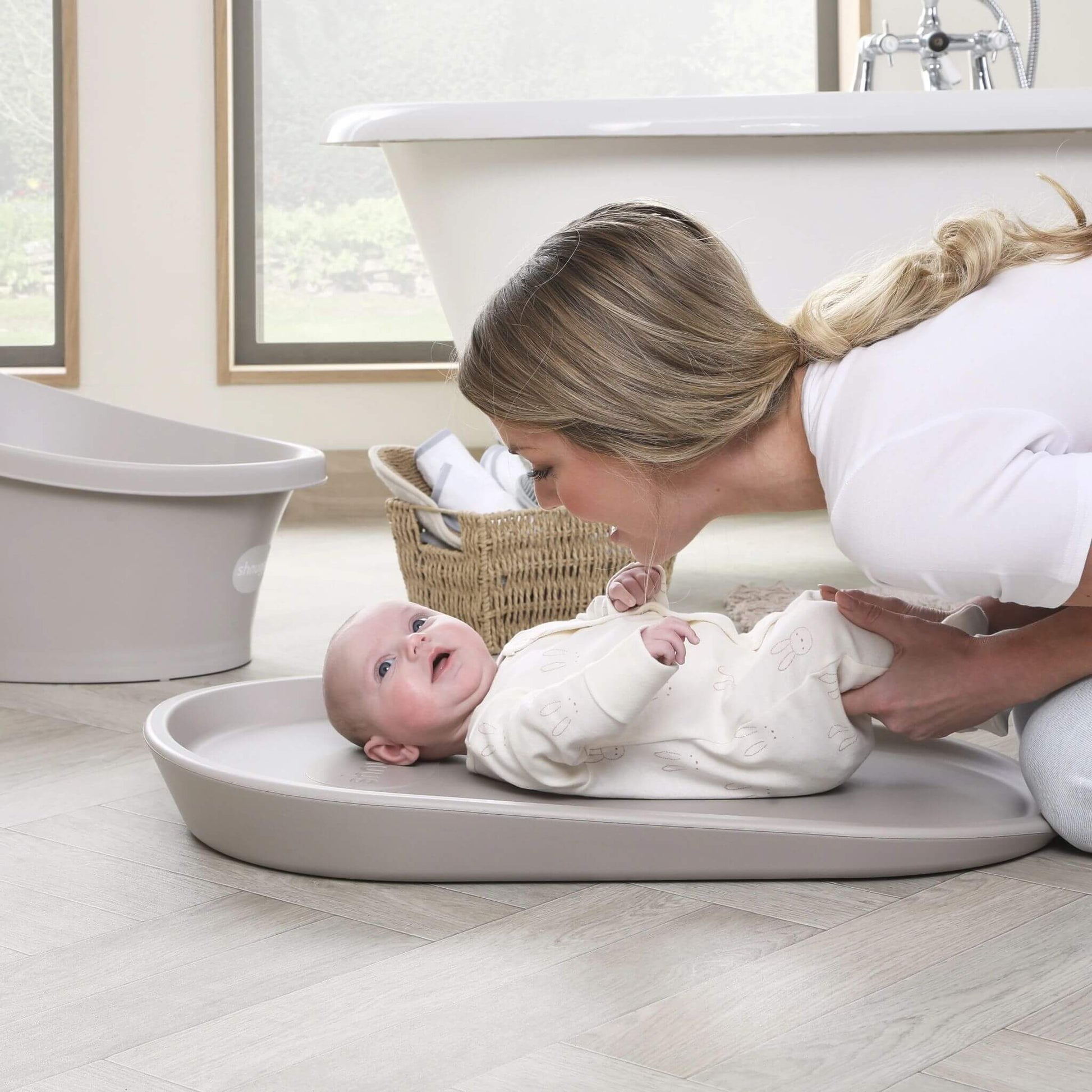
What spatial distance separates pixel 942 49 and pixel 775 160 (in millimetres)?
733

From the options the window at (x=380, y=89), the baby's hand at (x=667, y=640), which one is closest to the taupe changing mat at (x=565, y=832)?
the baby's hand at (x=667, y=640)

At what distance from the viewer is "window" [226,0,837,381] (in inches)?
148

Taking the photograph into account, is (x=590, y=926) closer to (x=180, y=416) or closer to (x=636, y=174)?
(x=636, y=174)

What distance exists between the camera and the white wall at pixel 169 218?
3.51 metres

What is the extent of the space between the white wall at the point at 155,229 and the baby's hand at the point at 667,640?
2511 mm

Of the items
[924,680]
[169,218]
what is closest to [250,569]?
[924,680]

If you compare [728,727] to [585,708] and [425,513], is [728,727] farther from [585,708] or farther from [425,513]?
[425,513]

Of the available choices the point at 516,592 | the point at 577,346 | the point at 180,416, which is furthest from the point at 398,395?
the point at 577,346

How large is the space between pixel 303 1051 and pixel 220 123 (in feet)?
10.1

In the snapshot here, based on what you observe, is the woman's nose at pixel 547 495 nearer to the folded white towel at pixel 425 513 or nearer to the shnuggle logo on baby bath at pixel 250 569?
the folded white towel at pixel 425 513

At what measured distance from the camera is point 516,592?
6.49 feet

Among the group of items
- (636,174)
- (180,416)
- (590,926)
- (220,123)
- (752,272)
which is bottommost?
(590,926)

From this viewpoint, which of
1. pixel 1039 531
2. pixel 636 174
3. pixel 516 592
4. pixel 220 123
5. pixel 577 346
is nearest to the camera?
pixel 1039 531

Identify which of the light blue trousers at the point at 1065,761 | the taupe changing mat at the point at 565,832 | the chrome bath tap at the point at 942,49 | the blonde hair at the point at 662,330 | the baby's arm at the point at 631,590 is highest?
the chrome bath tap at the point at 942,49
